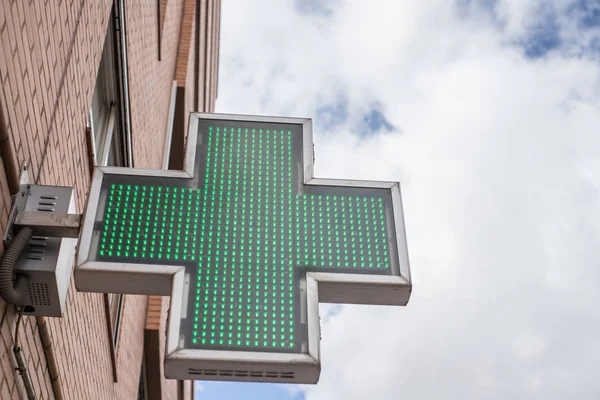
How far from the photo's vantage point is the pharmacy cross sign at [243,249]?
3018mm

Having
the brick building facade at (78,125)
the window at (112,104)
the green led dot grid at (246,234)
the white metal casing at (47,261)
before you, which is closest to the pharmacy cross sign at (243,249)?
the green led dot grid at (246,234)

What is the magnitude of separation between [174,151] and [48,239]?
1203cm

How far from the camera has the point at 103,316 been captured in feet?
21.6

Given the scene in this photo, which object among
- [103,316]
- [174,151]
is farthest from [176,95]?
[103,316]

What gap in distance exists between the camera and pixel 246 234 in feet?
11.2

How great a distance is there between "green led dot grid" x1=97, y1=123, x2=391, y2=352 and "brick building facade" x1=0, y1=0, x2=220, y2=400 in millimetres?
580

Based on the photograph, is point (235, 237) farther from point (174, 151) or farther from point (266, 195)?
point (174, 151)

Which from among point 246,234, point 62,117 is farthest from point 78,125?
point 246,234

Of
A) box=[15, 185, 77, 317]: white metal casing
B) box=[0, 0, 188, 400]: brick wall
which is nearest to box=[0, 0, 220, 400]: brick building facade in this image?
box=[0, 0, 188, 400]: brick wall

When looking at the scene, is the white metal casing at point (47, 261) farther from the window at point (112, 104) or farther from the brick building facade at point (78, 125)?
the window at point (112, 104)

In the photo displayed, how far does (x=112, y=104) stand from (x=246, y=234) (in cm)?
379

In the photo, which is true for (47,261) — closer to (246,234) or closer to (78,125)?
(246,234)

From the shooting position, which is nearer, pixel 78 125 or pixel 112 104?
pixel 78 125

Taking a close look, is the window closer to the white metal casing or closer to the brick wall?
the brick wall
